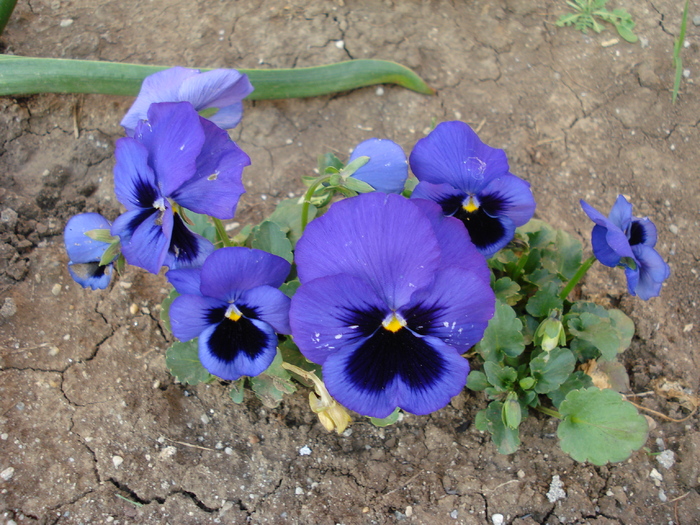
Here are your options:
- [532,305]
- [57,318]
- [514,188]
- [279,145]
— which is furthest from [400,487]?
[279,145]

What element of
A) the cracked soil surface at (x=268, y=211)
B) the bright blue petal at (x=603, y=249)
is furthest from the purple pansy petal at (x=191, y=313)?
the bright blue petal at (x=603, y=249)

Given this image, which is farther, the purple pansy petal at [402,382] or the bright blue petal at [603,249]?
the bright blue petal at [603,249]

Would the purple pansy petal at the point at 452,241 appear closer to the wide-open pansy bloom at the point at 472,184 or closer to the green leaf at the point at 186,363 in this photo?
the wide-open pansy bloom at the point at 472,184

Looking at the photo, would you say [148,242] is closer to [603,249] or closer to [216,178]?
[216,178]

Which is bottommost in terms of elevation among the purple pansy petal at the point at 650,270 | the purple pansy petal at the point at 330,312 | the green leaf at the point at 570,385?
the green leaf at the point at 570,385

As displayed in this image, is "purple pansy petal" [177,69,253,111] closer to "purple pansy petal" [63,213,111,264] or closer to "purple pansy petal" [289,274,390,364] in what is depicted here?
"purple pansy petal" [63,213,111,264]

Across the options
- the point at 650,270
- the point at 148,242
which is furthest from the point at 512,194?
the point at 148,242
